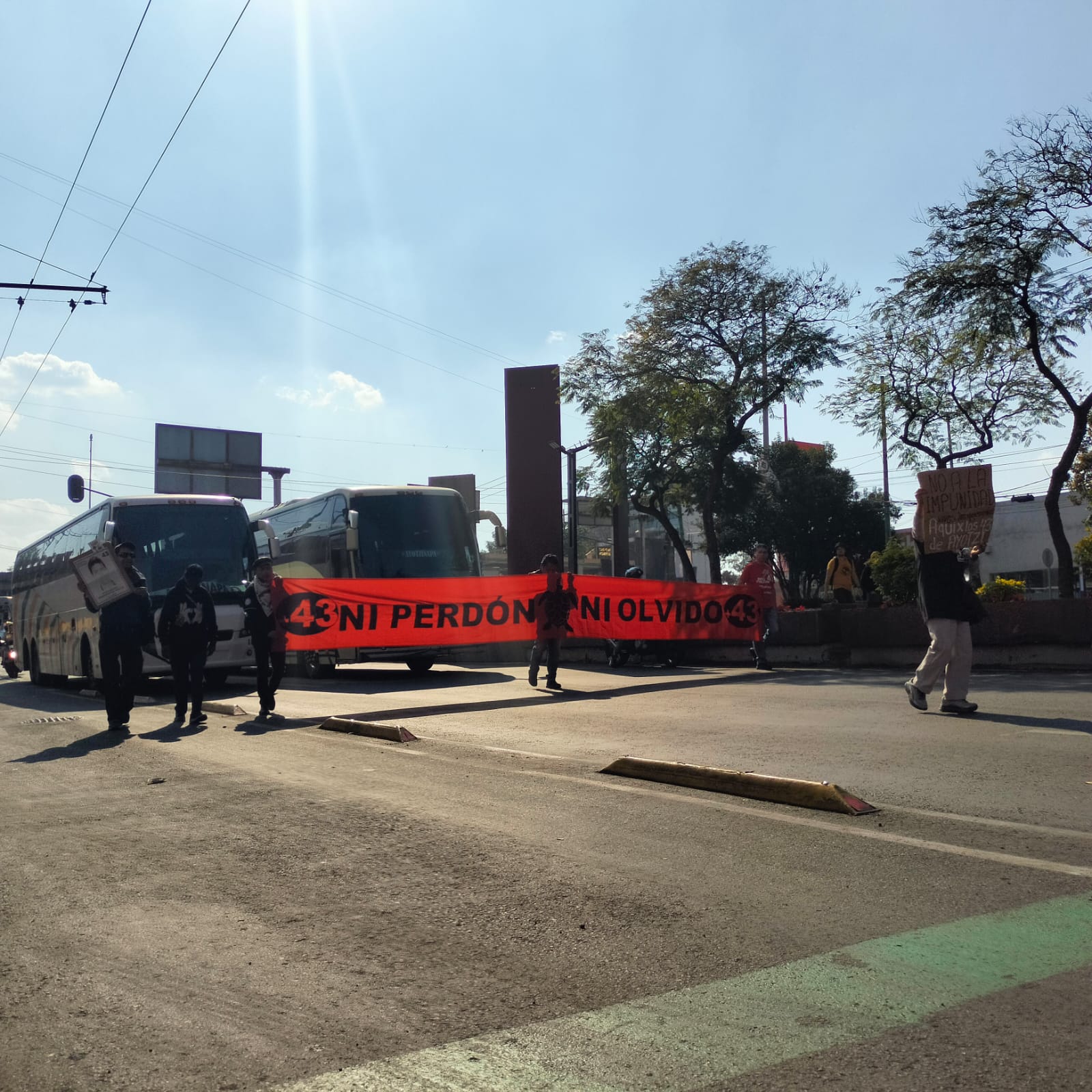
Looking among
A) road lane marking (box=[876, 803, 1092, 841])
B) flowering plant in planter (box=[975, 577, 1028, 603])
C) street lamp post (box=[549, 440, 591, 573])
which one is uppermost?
street lamp post (box=[549, 440, 591, 573])

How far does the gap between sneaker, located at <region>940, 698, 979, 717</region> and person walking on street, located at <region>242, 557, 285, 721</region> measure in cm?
673

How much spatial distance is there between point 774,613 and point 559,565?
3827 mm

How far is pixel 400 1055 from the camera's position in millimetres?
2828

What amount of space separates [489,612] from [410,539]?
646 cm

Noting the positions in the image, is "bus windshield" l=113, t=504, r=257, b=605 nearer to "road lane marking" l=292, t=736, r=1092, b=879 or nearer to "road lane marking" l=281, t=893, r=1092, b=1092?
"road lane marking" l=292, t=736, r=1092, b=879

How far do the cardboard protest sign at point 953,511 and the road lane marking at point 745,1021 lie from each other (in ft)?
22.1

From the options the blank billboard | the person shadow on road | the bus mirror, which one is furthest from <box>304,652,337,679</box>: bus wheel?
the blank billboard

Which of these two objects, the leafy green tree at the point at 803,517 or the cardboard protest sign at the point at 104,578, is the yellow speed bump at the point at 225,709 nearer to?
the cardboard protest sign at the point at 104,578

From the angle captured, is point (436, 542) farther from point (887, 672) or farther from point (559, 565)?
point (887, 672)

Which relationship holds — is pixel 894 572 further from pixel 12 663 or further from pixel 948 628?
pixel 12 663

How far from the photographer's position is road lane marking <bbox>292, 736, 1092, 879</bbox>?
174 inches

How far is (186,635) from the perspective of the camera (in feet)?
39.5

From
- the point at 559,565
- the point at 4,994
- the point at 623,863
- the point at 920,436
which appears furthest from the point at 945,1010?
the point at 920,436

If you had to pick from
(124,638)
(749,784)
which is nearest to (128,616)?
(124,638)
